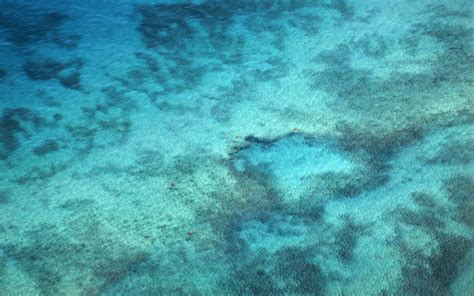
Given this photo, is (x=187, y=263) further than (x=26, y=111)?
No

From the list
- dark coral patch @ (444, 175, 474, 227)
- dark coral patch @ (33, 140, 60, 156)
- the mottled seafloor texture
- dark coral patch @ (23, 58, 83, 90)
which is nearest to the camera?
the mottled seafloor texture

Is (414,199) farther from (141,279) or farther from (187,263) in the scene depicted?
(141,279)

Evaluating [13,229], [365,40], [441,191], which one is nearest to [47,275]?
[13,229]

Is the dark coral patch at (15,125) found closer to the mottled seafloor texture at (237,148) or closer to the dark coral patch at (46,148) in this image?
the mottled seafloor texture at (237,148)

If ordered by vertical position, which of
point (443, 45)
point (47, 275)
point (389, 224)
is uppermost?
point (443, 45)

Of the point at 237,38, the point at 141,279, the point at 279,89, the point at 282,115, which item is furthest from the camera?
the point at 237,38

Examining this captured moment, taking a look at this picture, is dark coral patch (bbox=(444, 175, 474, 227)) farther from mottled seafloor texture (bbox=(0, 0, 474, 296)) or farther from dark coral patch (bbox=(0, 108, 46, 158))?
dark coral patch (bbox=(0, 108, 46, 158))

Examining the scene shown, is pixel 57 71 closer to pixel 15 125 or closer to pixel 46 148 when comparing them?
pixel 15 125

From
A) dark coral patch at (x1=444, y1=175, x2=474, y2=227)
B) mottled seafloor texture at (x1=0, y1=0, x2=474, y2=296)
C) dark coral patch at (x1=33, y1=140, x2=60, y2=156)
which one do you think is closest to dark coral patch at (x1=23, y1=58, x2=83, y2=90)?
mottled seafloor texture at (x1=0, y1=0, x2=474, y2=296)

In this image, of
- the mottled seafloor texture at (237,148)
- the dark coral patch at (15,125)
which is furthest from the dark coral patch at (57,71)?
the dark coral patch at (15,125)

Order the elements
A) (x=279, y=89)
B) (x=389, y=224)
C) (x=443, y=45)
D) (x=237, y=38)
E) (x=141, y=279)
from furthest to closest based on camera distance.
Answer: (x=237, y=38), (x=443, y=45), (x=279, y=89), (x=389, y=224), (x=141, y=279)
